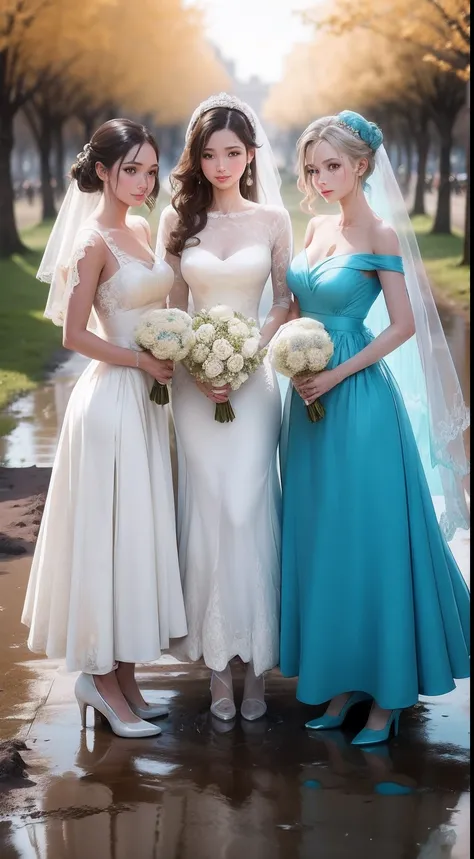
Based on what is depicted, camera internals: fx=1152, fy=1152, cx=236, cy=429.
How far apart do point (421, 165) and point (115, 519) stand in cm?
2585

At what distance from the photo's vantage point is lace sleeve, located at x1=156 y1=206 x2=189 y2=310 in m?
4.98

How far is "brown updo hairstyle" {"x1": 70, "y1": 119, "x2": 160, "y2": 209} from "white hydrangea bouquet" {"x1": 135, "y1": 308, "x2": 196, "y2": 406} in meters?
0.62

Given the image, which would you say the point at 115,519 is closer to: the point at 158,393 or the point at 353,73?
the point at 158,393

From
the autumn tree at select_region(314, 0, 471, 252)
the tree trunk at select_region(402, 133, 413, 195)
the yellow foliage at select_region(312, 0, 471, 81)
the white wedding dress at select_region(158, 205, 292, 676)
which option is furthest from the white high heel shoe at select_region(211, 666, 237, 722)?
the tree trunk at select_region(402, 133, 413, 195)

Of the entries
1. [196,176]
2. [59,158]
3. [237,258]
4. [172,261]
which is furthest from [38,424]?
[59,158]

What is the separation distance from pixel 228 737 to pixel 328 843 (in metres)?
0.91

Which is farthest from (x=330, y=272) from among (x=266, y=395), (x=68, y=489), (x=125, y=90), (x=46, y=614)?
(x=125, y=90)

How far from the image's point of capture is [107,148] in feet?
15.0

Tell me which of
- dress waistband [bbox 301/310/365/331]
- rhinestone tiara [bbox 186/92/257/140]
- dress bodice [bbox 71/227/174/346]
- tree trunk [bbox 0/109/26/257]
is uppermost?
tree trunk [bbox 0/109/26/257]

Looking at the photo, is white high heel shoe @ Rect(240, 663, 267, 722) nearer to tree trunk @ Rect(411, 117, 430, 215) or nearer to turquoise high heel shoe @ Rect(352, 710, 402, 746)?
turquoise high heel shoe @ Rect(352, 710, 402, 746)

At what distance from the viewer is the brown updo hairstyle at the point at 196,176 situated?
15.6ft

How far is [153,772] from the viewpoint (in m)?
4.30

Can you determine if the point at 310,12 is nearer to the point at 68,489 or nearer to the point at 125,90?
the point at 125,90

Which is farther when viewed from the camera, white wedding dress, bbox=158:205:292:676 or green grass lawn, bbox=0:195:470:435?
green grass lawn, bbox=0:195:470:435
